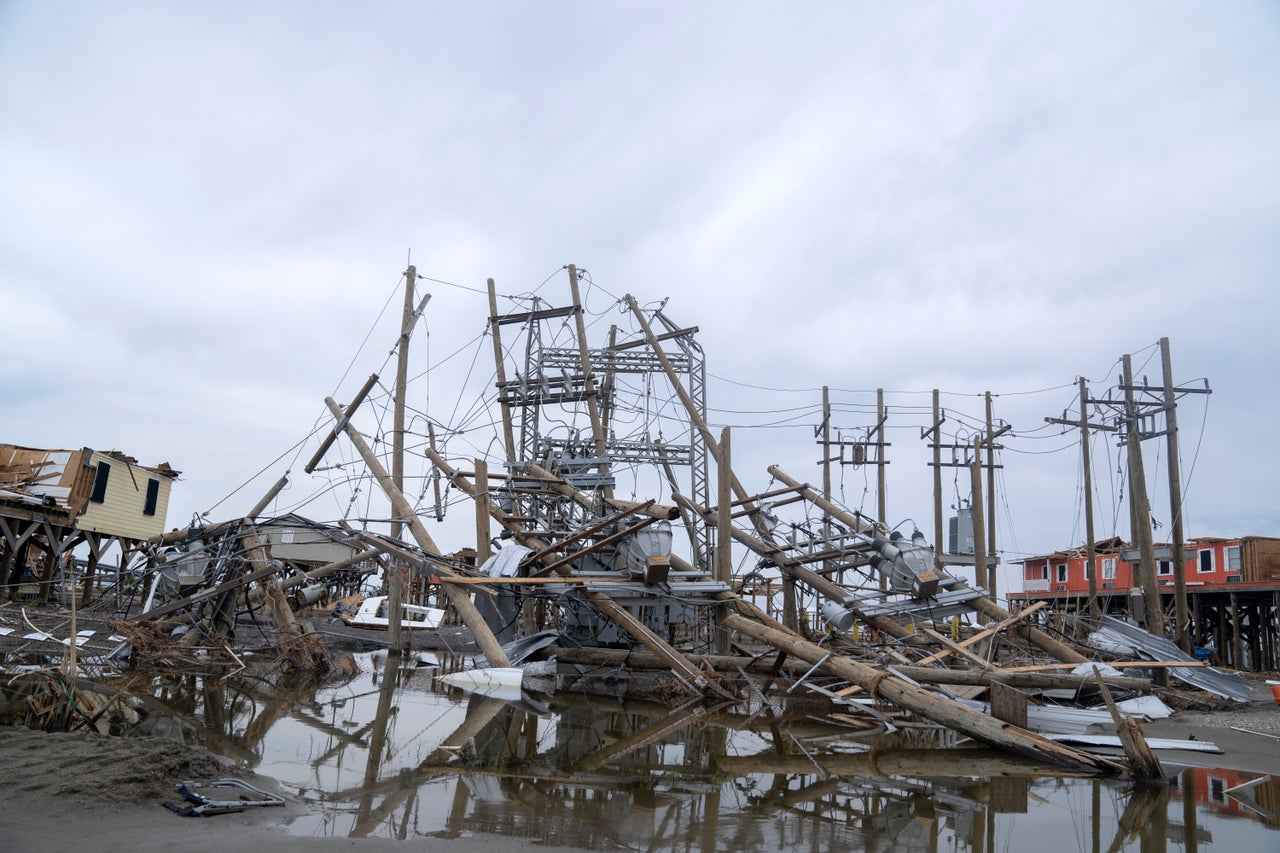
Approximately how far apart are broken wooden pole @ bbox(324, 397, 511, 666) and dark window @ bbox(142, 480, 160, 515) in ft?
67.9

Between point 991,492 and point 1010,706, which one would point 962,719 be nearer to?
point 1010,706

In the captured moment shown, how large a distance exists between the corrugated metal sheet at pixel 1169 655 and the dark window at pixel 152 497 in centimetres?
3779

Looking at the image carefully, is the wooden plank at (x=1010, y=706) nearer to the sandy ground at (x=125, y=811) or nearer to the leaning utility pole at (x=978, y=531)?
the sandy ground at (x=125, y=811)

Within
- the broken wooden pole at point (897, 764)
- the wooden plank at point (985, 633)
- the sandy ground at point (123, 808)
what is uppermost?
the wooden plank at point (985, 633)

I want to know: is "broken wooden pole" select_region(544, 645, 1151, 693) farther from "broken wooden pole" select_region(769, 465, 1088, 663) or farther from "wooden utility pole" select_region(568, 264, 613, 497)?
"wooden utility pole" select_region(568, 264, 613, 497)

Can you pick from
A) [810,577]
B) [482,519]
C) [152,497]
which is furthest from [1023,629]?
[152,497]

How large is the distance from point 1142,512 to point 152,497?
130ft

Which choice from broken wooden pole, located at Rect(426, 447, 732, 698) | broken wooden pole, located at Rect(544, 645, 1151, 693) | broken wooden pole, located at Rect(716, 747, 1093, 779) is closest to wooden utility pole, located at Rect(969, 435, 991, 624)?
broken wooden pole, located at Rect(544, 645, 1151, 693)

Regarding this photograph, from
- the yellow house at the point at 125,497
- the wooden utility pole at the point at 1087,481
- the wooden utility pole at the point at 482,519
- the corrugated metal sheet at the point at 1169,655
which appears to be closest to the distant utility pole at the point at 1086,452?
the wooden utility pole at the point at 1087,481

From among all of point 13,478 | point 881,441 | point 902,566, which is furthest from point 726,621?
point 13,478

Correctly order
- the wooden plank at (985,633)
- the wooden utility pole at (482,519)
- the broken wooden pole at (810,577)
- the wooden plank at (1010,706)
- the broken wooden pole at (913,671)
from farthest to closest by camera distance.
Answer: the wooden utility pole at (482,519) < the broken wooden pole at (810,577) < the wooden plank at (985,633) < the broken wooden pole at (913,671) < the wooden plank at (1010,706)

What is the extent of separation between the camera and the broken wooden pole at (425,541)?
17.2 meters

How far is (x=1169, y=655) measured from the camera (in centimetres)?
1872

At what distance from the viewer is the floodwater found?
7504 millimetres
